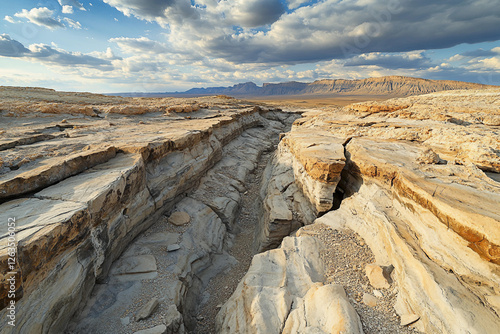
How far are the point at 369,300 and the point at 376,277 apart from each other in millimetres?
675

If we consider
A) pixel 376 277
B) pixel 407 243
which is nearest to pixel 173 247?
pixel 376 277

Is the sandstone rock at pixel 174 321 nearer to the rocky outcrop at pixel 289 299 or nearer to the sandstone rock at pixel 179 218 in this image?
the rocky outcrop at pixel 289 299

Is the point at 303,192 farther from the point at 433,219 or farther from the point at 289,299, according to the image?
the point at 289,299

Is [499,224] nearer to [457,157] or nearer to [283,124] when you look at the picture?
[457,157]

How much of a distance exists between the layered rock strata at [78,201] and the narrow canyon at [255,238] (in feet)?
0.14

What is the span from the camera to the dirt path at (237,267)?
23.5 feet

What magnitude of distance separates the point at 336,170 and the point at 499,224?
495cm

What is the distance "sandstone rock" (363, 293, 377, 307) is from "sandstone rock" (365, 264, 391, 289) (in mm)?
359

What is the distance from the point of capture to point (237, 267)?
9164 millimetres

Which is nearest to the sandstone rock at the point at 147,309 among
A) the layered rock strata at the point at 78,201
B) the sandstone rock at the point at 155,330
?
the sandstone rock at the point at 155,330

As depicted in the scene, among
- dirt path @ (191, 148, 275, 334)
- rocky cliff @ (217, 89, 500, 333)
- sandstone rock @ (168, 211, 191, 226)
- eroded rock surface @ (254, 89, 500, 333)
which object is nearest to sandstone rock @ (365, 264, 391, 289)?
rocky cliff @ (217, 89, 500, 333)

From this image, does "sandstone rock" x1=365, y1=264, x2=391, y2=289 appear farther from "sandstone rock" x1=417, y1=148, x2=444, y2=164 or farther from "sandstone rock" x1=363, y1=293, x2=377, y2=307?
"sandstone rock" x1=417, y1=148, x2=444, y2=164

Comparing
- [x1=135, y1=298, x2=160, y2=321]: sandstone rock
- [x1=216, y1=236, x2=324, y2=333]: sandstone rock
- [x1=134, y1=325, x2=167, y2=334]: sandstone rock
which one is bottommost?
[x1=134, y1=325, x2=167, y2=334]: sandstone rock

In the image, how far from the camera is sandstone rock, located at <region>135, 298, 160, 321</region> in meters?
5.94
